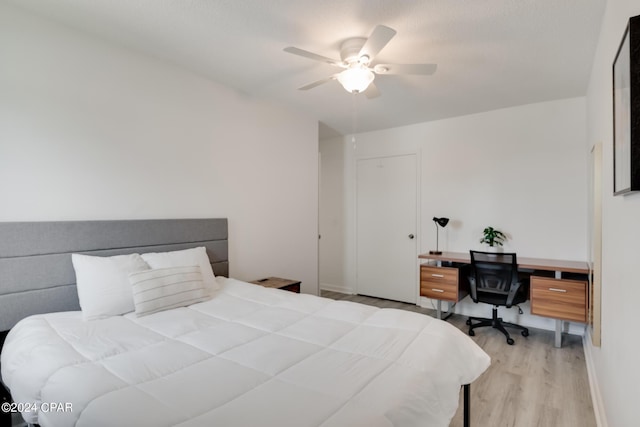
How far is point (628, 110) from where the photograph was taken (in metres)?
1.17

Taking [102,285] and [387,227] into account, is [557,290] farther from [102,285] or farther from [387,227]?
[102,285]

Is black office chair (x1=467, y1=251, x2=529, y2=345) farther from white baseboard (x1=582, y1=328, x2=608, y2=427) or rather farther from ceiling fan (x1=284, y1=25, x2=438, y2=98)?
ceiling fan (x1=284, y1=25, x2=438, y2=98)

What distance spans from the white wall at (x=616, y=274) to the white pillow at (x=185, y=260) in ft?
7.66

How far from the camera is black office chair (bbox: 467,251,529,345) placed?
10.2ft

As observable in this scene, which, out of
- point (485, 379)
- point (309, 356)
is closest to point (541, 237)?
point (485, 379)

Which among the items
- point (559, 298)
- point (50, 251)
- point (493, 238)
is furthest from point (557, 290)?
point (50, 251)

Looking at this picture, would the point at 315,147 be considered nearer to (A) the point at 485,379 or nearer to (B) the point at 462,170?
(B) the point at 462,170

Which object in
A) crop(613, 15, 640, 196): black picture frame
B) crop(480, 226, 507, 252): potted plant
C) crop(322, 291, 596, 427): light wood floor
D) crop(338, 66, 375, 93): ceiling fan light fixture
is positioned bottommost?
crop(322, 291, 596, 427): light wood floor

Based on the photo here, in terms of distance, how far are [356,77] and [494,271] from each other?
2332 mm

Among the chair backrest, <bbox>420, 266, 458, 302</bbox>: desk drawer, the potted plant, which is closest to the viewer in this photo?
the chair backrest

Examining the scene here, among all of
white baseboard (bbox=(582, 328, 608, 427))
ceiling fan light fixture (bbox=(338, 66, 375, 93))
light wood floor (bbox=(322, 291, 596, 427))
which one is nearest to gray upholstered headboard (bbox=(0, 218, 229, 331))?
ceiling fan light fixture (bbox=(338, 66, 375, 93))

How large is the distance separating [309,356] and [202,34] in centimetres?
214

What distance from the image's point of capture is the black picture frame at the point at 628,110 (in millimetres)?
1083

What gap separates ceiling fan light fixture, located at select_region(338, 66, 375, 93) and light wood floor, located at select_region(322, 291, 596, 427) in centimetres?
225
